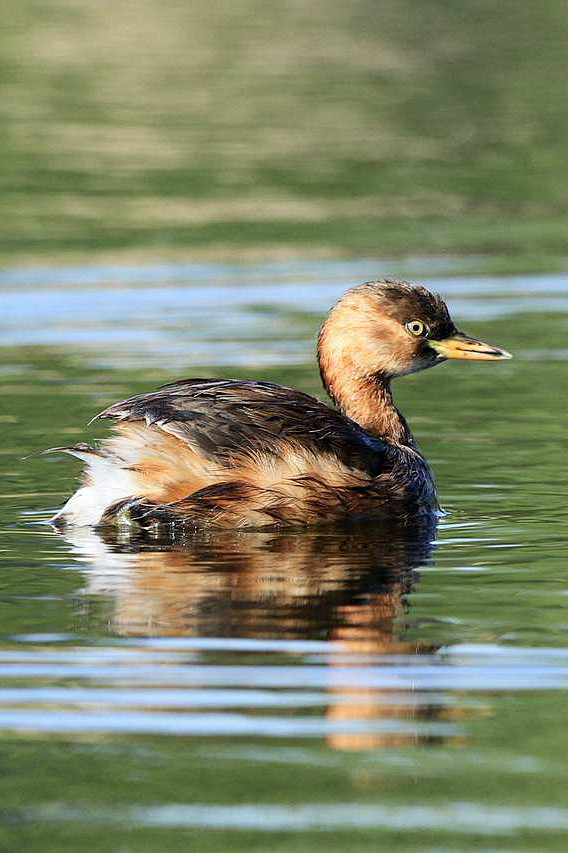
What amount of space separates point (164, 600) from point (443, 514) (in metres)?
2.06

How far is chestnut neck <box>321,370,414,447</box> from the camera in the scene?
9.46 m

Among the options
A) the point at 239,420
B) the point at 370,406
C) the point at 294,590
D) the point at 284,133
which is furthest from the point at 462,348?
the point at 284,133

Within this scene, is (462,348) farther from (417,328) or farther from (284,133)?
(284,133)

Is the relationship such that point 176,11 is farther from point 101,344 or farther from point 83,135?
point 101,344

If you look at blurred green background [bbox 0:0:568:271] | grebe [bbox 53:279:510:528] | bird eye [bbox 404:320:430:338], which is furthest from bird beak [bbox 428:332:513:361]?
blurred green background [bbox 0:0:568:271]

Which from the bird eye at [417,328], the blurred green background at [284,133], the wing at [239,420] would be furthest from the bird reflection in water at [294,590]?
the blurred green background at [284,133]

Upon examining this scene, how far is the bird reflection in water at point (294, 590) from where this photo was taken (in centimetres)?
606

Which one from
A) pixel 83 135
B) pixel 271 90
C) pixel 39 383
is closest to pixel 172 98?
pixel 271 90

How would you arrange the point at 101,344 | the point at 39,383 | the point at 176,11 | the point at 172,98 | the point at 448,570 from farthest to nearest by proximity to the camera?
the point at 176,11
the point at 172,98
the point at 101,344
the point at 39,383
the point at 448,570

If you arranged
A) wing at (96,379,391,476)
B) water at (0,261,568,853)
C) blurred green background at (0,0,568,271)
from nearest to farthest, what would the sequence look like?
1. water at (0,261,568,853)
2. wing at (96,379,391,476)
3. blurred green background at (0,0,568,271)

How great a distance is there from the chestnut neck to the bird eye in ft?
0.88

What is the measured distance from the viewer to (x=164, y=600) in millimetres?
7207

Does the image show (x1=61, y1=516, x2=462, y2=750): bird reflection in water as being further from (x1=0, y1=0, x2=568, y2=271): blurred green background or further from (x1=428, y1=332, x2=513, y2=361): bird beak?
(x1=0, y1=0, x2=568, y2=271): blurred green background

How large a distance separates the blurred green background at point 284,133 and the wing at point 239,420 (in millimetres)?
7184
